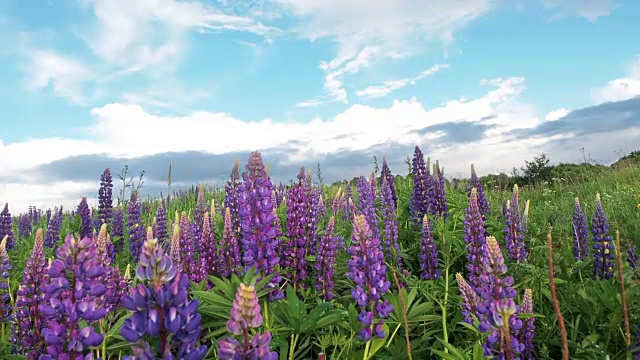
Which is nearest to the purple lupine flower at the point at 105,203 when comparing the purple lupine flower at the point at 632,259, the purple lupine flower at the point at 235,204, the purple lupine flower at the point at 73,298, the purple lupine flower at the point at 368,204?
the purple lupine flower at the point at 235,204

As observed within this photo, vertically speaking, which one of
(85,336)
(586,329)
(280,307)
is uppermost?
(85,336)

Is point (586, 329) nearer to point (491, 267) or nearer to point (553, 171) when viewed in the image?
point (491, 267)

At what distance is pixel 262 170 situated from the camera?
3865mm

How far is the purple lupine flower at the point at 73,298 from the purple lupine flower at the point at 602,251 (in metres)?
5.25

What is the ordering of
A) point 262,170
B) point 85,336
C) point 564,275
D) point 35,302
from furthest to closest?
point 564,275 → point 262,170 → point 35,302 → point 85,336

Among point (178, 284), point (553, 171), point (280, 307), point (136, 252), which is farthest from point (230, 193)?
point (553, 171)

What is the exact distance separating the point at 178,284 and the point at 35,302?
2.50 m

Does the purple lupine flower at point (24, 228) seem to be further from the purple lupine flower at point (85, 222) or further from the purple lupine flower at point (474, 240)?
the purple lupine flower at point (474, 240)

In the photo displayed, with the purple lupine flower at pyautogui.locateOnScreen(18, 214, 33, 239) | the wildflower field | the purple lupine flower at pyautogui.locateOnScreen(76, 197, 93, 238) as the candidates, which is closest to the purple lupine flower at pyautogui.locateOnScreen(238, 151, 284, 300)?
the wildflower field

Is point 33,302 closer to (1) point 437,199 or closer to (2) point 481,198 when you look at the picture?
(1) point 437,199

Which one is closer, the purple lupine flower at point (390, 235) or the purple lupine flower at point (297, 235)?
the purple lupine flower at point (297, 235)

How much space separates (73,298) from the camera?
226 centimetres

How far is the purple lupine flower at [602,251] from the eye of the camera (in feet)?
18.3

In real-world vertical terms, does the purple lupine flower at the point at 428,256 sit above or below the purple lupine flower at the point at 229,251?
below
